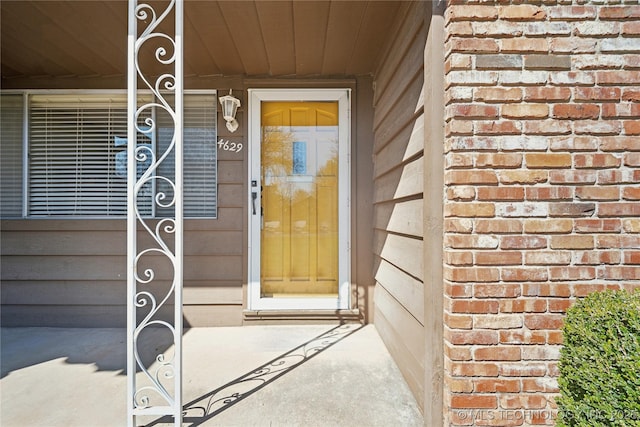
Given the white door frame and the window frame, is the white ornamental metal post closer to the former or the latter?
the window frame

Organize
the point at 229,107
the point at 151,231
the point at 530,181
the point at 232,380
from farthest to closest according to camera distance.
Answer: the point at 229,107 → the point at 232,380 → the point at 151,231 → the point at 530,181

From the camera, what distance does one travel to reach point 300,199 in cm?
300

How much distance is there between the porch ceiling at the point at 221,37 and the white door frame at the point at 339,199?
7.3 inches

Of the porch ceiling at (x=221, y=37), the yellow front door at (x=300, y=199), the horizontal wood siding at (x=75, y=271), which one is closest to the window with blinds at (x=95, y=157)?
the horizontal wood siding at (x=75, y=271)

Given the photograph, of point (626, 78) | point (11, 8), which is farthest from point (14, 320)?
point (626, 78)

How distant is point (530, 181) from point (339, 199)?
177 centimetres

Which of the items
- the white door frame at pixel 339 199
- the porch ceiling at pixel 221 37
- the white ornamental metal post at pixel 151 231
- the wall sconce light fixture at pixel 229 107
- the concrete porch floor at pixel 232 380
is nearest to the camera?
the white ornamental metal post at pixel 151 231

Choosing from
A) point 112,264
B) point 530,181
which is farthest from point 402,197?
point 112,264

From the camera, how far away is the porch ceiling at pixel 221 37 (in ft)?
6.53

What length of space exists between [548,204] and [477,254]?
1.19ft

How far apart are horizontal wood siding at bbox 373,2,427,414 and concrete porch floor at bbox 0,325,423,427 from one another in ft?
0.73

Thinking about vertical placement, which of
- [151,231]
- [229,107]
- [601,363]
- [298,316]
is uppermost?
[229,107]

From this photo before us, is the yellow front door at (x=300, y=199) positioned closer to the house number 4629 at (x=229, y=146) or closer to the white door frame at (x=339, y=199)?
the white door frame at (x=339, y=199)

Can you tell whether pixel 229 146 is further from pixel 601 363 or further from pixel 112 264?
pixel 601 363
